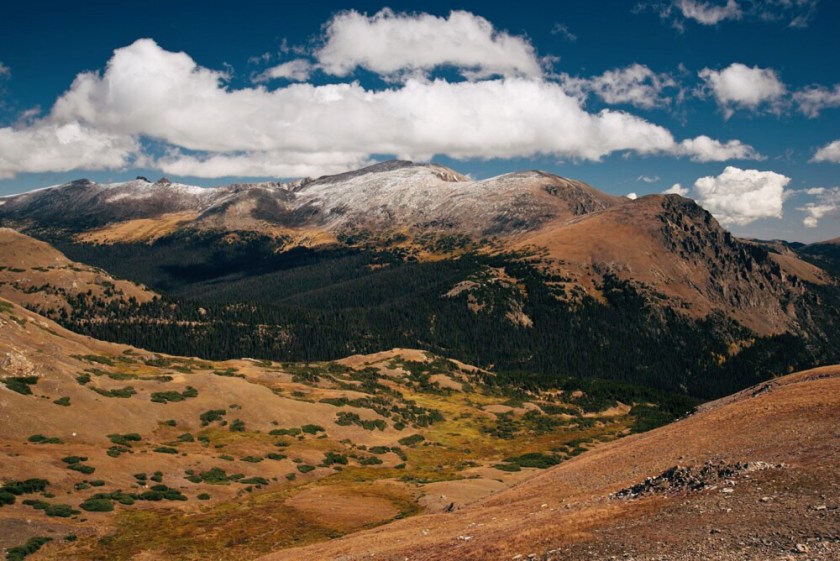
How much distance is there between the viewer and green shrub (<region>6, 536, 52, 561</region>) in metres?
41.5

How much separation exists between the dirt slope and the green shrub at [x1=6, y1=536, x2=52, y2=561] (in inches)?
741

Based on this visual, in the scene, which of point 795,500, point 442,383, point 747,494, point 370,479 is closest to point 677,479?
point 747,494

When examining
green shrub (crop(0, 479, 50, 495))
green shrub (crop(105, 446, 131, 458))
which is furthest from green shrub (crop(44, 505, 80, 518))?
green shrub (crop(105, 446, 131, 458))

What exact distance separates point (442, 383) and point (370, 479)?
378 ft

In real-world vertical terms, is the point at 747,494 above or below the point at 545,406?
above

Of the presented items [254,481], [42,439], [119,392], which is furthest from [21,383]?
[254,481]

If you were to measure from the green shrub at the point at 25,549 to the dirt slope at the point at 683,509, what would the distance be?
18.8 meters

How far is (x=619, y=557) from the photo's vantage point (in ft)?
79.9

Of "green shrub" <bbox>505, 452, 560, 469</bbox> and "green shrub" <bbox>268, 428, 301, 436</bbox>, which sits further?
"green shrub" <bbox>268, 428, 301, 436</bbox>

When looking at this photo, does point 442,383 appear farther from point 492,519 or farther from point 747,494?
point 747,494

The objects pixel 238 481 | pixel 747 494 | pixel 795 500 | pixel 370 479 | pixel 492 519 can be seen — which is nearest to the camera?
pixel 795 500

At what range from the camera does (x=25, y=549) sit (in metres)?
43.1

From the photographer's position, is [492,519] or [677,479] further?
[492,519]

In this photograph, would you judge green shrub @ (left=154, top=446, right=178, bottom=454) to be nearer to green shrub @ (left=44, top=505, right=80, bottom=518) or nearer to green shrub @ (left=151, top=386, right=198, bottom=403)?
green shrub @ (left=151, top=386, right=198, bottom=403)
